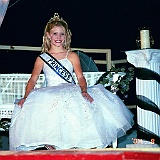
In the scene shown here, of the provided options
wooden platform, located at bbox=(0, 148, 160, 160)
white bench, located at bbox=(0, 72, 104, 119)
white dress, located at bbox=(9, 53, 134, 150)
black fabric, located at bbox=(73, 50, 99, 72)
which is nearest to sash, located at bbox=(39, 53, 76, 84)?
white dress, located at bbox=(9, 53, 134, 150)

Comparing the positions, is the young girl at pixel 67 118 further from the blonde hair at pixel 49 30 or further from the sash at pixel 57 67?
the blonde hair at pixel 49 30

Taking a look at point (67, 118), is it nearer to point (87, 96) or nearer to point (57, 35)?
point (87, 96)

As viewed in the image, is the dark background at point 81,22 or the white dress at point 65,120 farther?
the dark background at point 81,22

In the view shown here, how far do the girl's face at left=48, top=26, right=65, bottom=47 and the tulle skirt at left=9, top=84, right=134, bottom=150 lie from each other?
20.0 inches

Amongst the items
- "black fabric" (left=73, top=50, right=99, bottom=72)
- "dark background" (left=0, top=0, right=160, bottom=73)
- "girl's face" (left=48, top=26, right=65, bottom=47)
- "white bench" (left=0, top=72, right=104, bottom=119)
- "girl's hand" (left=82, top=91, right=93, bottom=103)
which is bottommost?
"girl's hand" (left=82, top=91, right=93, bottom=103)

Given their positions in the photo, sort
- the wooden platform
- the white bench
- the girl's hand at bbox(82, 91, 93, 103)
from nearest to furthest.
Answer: the wooden platform < the girl's hand at bbox(82, 91, 93, 103) < the white bench

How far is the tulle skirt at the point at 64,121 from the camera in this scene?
3502mm

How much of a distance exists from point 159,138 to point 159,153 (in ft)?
9.96

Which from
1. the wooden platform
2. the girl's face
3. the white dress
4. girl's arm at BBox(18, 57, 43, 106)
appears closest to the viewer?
the wooden platform

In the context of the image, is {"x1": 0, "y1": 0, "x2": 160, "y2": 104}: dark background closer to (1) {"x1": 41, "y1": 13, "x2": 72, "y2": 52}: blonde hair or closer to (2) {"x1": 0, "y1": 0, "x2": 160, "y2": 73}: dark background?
(2) {"x1": 0, "y1": 0, "x2": 160, "y2": 73}: dark background

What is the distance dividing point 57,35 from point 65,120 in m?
0.96

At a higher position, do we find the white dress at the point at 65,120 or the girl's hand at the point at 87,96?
A: the girl's hand at the point at 87,96

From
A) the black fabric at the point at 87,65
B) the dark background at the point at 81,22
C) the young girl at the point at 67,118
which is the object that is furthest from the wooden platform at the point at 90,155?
the dark background at the point at 81,22

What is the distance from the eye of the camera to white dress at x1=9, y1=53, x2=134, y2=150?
11.5 ft
